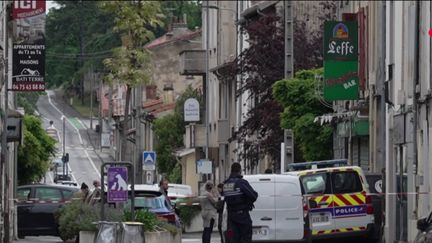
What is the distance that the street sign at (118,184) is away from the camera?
92.2 feet

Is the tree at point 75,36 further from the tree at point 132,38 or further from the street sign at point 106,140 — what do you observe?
the tree at point 132,38

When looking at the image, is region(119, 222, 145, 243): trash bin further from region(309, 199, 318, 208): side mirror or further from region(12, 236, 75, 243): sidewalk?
region(12, 236, 75, 243): sidewalk

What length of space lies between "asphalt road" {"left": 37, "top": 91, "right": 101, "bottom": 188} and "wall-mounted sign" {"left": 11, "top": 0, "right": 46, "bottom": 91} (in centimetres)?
4645

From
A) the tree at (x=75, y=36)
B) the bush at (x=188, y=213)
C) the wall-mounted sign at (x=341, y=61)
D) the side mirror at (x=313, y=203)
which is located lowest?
the bush at (x=188, y=213)

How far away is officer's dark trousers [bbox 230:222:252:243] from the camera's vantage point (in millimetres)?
26672

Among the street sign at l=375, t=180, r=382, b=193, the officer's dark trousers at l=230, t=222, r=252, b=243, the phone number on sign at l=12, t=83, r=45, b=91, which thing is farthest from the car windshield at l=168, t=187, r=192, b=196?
the officer's dark trousers at l=230, t=222, r=252, b=243

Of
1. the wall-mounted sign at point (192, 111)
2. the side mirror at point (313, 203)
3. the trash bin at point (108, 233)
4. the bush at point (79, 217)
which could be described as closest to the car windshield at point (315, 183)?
the side mirror at point (313, 203)

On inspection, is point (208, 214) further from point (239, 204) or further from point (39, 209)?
point (239, 204)

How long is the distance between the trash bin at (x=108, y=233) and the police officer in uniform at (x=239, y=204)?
6.78 ft

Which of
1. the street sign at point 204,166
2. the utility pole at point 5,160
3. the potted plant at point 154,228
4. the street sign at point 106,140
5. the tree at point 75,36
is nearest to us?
the potted plant at point 154,228

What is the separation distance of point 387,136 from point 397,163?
5.99 feet

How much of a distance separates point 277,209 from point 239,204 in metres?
4.77

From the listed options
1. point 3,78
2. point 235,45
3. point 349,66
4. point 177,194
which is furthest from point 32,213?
point 235,45

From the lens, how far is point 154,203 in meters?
32.0
